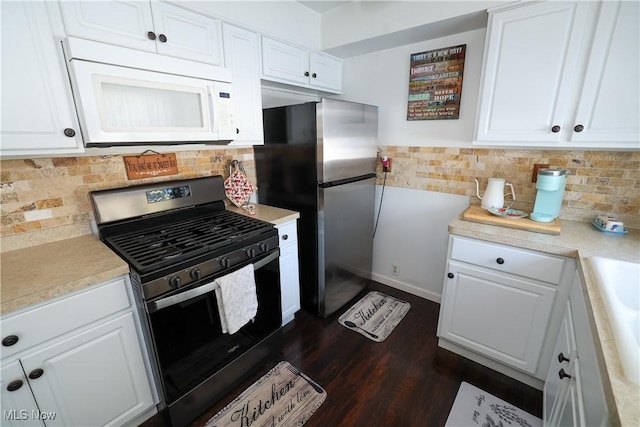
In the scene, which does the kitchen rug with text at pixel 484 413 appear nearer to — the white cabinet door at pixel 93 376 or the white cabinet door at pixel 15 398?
the white cabinet door at pixel 93 376

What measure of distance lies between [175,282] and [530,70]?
213 centimetres

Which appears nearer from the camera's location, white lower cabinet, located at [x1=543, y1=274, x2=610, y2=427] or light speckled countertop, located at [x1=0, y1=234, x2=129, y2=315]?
white lower cabinet, located at [x1=543, y1=274, x2=610, y2=427]

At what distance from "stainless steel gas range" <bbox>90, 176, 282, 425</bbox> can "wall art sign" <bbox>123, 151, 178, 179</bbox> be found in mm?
108

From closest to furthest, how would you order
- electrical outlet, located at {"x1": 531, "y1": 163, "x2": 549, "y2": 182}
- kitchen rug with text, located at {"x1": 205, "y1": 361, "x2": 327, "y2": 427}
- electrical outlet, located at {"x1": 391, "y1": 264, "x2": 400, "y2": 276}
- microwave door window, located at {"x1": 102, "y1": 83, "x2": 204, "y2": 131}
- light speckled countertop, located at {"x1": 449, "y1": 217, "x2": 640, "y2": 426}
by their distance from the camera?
A: light speckled countertop, located at {"x1": 449, "y1": 217, "x2": 640, "y2": 426}, microwave door window, located at {"x1": 102, "y1": 83, "x2": 204, "y2": 131}, kitchen rug with text, located at {"x1": 205, "y1": 361, "x2": 327, "y2": 427}, electrical outlet, located at {"x1": 531, "y1": 163, "x2": 549, "y2": 182}, electrical outlet, located at {"x1": 391, "y1": 264, "x2": 400, "y2": 276}

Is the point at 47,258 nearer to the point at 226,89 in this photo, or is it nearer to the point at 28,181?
the point at 28,181

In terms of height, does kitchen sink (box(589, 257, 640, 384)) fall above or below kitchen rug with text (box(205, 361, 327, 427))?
above

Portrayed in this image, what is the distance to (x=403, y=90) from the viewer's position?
7.64 ft

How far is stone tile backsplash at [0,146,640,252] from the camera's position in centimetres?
137

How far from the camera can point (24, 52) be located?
108 cm

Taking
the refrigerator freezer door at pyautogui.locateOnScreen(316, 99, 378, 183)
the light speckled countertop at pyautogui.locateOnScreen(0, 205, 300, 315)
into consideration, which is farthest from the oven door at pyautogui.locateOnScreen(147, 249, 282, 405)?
the refrigerator freezer door at pyautogui.locateOnScreen(316, 99, 378, 183)

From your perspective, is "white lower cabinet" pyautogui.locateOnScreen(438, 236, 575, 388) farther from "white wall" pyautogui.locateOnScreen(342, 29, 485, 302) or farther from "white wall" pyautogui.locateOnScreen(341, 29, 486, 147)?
"white wall" pyautogui.locateOnScreen(341, 29, 486, 147)

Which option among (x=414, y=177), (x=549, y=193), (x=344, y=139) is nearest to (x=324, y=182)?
(x=344, y=139)

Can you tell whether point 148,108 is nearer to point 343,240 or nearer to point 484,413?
point 343,240

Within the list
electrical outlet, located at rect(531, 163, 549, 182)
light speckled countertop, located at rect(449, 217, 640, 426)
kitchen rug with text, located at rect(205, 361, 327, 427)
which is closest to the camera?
light speckled countertop, located at rect(449, 217, 640, 426)
